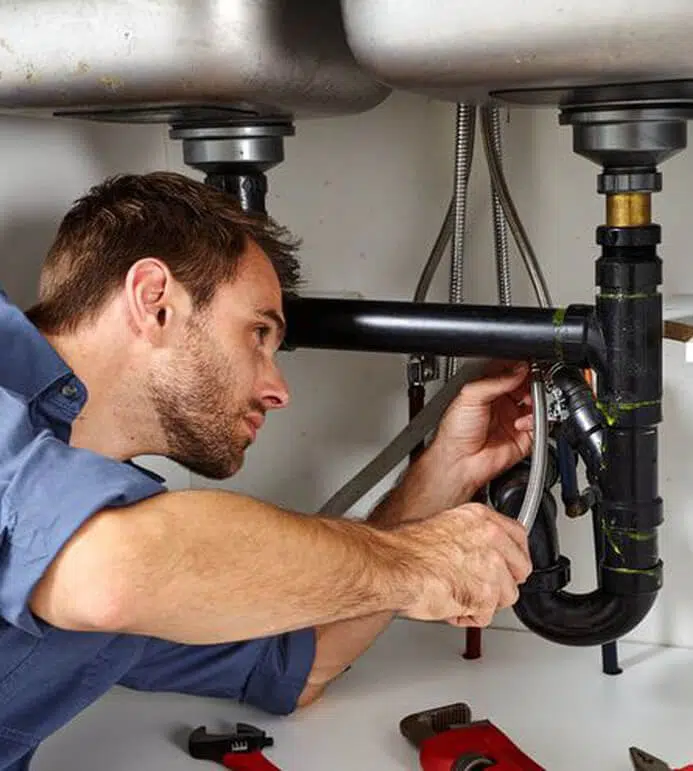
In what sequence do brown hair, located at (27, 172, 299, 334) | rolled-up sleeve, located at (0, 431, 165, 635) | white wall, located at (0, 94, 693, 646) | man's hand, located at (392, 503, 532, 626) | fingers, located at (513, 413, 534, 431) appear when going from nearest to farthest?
rolled-up sleeve, located at (0, 431, 165, 635) → man's hand, located at (392, 503, 532, 626) → brown hair, located at (27, 172, 299, 334) → fingers, located at (513, 413, 534, 431) → white wall, located at (0, 94, 693, 646)

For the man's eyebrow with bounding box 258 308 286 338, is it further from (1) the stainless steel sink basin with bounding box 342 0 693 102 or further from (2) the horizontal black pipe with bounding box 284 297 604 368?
(1) the stainless steel sink basin with bounding box 342 0 693 102

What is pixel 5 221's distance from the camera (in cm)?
152

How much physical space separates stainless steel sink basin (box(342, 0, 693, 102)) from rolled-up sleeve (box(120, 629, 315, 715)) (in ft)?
2.00

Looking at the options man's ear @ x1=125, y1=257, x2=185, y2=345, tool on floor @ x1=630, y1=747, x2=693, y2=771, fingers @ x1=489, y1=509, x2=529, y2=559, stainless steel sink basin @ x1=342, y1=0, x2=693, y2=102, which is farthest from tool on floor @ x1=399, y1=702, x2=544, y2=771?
stainless steel sink basin @ x1=342, y1=0, x2=693, y2=102

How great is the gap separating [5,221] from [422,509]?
1.83 feet

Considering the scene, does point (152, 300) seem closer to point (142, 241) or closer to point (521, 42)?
point (142, 241)

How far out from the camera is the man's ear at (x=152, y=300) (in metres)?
1.16

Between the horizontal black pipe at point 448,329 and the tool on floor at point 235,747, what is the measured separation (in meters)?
0.37

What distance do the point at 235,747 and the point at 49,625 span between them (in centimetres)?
37

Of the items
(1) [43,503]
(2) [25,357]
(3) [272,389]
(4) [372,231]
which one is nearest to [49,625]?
(1) [43,503]

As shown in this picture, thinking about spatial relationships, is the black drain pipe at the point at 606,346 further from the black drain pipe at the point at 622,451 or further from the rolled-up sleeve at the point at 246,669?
the rolled-up sleeve at the point at 246,669

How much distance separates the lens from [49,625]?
3.25ft

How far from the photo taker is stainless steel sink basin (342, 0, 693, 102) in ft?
3.01

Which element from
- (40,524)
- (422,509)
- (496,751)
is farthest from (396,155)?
(40,524)
